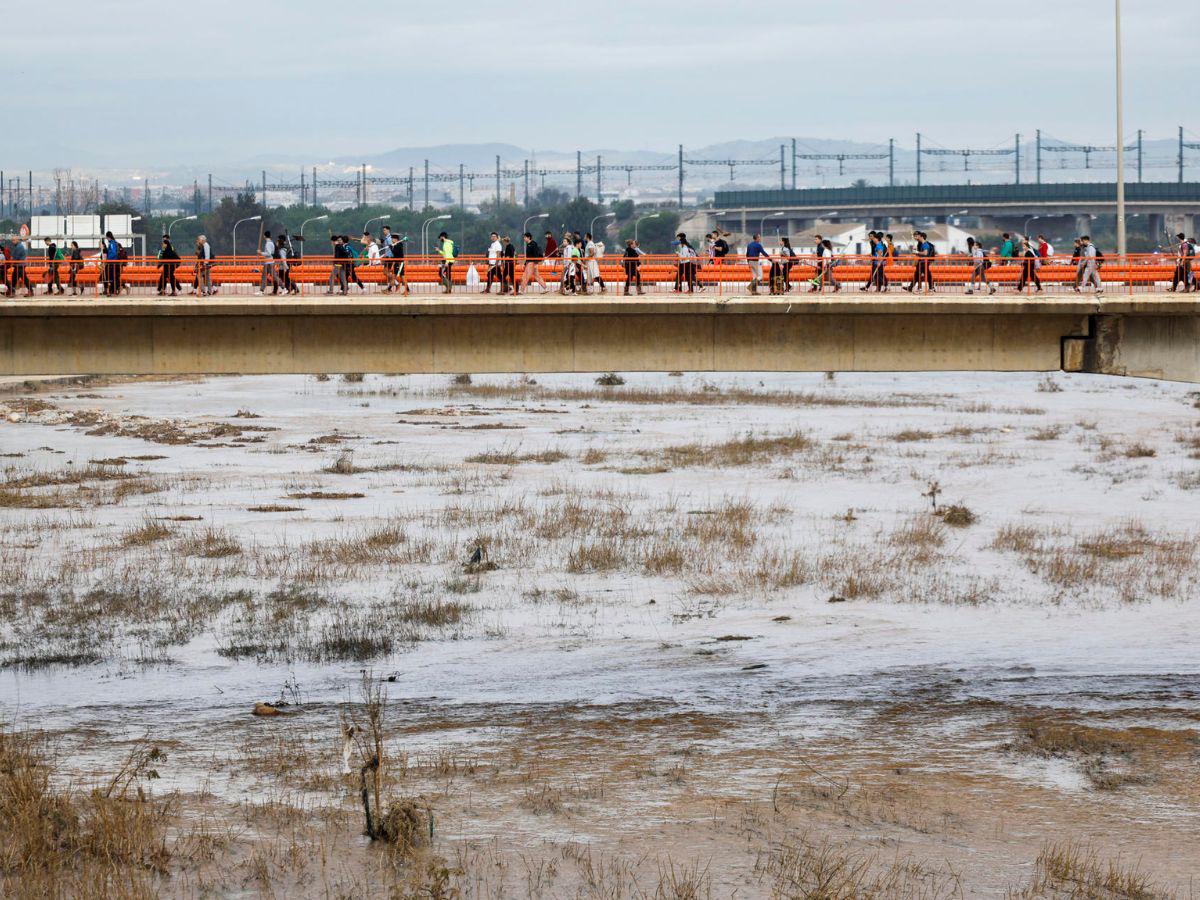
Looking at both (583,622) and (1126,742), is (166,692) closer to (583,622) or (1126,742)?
(583,622)

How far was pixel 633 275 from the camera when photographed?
98.0ft

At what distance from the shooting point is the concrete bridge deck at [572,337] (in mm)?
25766

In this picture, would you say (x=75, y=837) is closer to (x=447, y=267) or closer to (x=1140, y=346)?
(x=447, y=267)

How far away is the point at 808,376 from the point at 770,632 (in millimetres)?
66495

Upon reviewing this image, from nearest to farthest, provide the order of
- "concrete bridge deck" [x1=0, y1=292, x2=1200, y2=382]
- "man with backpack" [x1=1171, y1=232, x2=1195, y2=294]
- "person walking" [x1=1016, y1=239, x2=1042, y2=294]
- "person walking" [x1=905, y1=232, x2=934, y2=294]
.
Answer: "concrete bridge deck" [x1=0, y1=292, x2=1200, y2=382], "man with backpack" [x1=1171, y1=232, x2=1195, y2=294], "person walking" [x1=1016, y1=239, x2=1042, y2=294], "person walking" [x1=905, y1=232, x2=934, y2=294]

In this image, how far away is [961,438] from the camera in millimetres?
64375

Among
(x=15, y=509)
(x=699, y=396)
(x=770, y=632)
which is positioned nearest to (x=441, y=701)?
(x=770, y=632)

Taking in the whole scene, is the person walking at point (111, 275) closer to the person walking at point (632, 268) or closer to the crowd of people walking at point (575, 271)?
the crowd of people walking at point (575, 271)

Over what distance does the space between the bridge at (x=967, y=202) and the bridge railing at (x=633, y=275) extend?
464ft

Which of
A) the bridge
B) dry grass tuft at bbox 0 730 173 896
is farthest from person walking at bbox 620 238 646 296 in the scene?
the bridge

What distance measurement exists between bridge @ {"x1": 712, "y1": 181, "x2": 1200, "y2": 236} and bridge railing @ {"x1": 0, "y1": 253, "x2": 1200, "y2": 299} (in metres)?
142

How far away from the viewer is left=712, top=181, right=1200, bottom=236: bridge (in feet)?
575

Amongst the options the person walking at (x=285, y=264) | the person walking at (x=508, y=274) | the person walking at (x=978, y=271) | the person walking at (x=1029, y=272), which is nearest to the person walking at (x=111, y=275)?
the person walking at (x=285, y=264)

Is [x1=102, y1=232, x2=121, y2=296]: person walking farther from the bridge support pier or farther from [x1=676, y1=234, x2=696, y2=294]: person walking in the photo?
the bridge support pier
